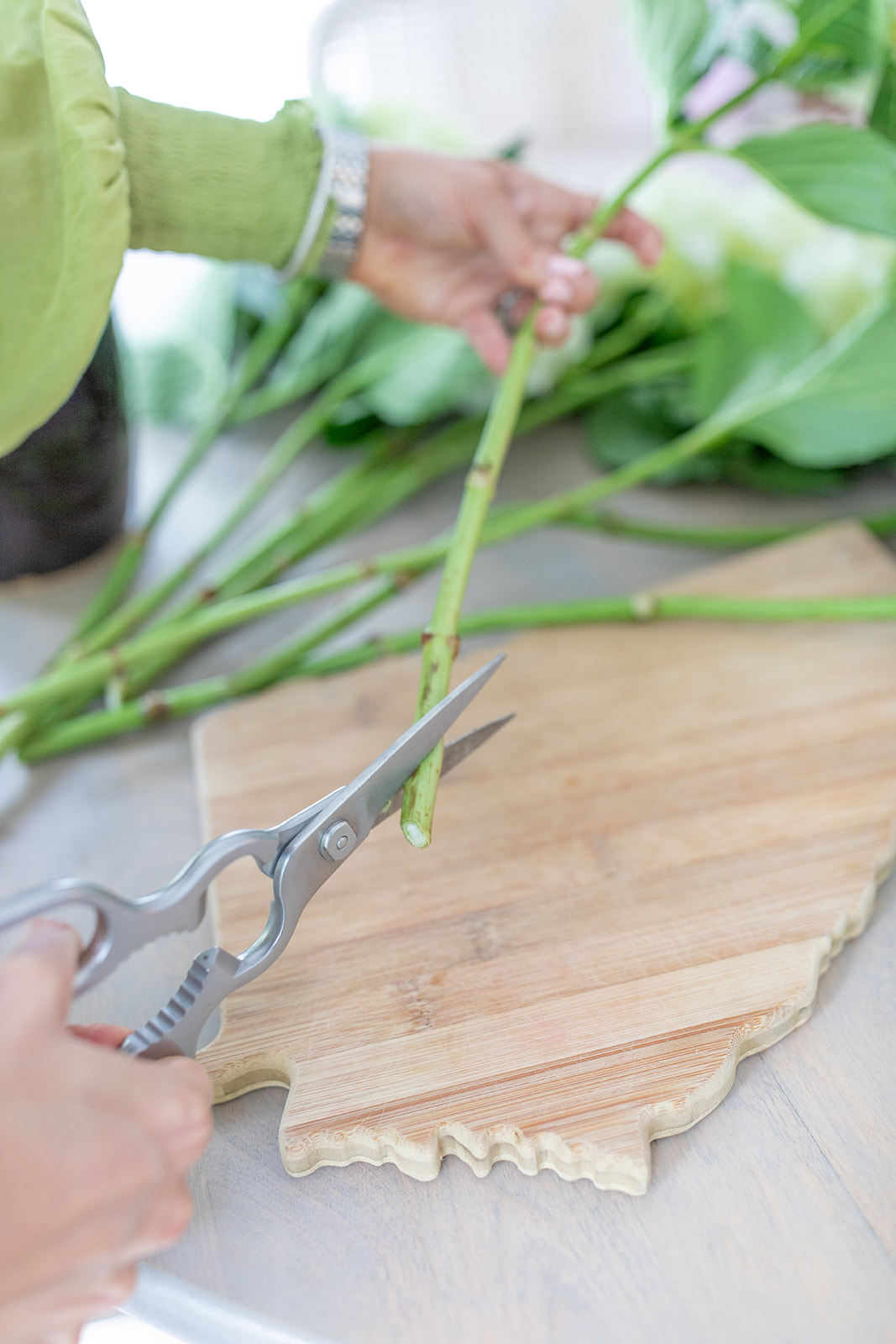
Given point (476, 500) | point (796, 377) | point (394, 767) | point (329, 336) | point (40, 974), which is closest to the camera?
point (40, 974)

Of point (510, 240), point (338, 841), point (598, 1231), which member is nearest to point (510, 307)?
point (510, 240)

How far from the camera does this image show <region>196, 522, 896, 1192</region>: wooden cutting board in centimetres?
40

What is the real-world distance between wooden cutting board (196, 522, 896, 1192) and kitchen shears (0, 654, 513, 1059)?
50 mm

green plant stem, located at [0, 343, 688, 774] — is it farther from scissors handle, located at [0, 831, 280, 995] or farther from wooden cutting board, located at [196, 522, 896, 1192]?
scissors handle, located at [0, 831, 280, 995]

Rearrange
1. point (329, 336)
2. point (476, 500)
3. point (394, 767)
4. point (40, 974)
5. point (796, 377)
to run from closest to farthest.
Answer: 1. point (40, 974)
2. point (394, 767)
3. point (476, 500)
4. point (796, 377)
5. point (329, 336)

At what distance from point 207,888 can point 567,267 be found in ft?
1.39

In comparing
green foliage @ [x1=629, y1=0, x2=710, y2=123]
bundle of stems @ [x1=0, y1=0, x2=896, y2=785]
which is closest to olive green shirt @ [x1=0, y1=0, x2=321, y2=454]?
bundle of stems @ [x1=0, y1=0, x2=896, y2=785]

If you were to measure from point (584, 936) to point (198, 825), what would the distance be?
22 centimetres

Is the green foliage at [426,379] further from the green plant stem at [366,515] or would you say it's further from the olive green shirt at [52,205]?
the olive green shirt at [52,205]

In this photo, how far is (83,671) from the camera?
23.2 inches

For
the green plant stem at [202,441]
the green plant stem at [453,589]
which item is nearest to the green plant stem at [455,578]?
the green plant stem at [453,589]

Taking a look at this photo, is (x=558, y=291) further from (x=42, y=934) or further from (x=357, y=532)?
(x=42, y=934)

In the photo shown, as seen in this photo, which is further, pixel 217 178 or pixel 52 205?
pixel 217 178

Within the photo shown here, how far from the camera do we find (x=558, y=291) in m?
0.62
